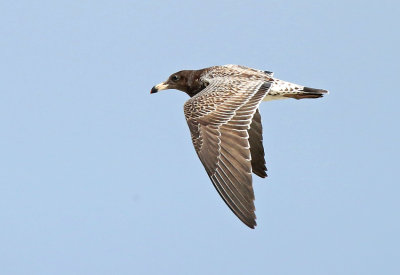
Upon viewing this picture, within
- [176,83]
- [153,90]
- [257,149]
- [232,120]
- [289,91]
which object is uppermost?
[176,83]

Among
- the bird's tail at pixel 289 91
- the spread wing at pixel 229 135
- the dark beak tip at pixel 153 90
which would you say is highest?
the dark beak tip at pixel 153 90

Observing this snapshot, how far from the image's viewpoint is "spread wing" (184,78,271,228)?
14758 millimetres

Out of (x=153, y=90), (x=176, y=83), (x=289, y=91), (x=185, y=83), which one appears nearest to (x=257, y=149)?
(x=289, y=91)

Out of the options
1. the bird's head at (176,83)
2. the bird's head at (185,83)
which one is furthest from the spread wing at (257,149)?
the bird's head at (176,83)

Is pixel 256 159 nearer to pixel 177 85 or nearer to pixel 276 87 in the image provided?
pixel 276 87

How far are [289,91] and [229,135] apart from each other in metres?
2.61

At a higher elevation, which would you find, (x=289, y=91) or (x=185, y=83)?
(x=185, y=83)

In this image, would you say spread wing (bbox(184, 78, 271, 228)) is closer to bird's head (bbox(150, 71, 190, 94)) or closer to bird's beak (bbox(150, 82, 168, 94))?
bird's head (bbox(150, 71, 190, 94))

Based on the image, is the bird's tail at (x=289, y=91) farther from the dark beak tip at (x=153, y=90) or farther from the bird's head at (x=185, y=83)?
the dark beak tip at (x=153, y=90)

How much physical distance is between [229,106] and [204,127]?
2.15 ft

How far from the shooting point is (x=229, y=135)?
50.9 feet

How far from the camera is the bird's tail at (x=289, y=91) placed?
1764 cm

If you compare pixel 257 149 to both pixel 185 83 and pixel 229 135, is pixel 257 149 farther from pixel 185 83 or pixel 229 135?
pixel 229 135

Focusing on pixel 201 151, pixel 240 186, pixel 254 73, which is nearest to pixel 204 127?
pixel 201 151
